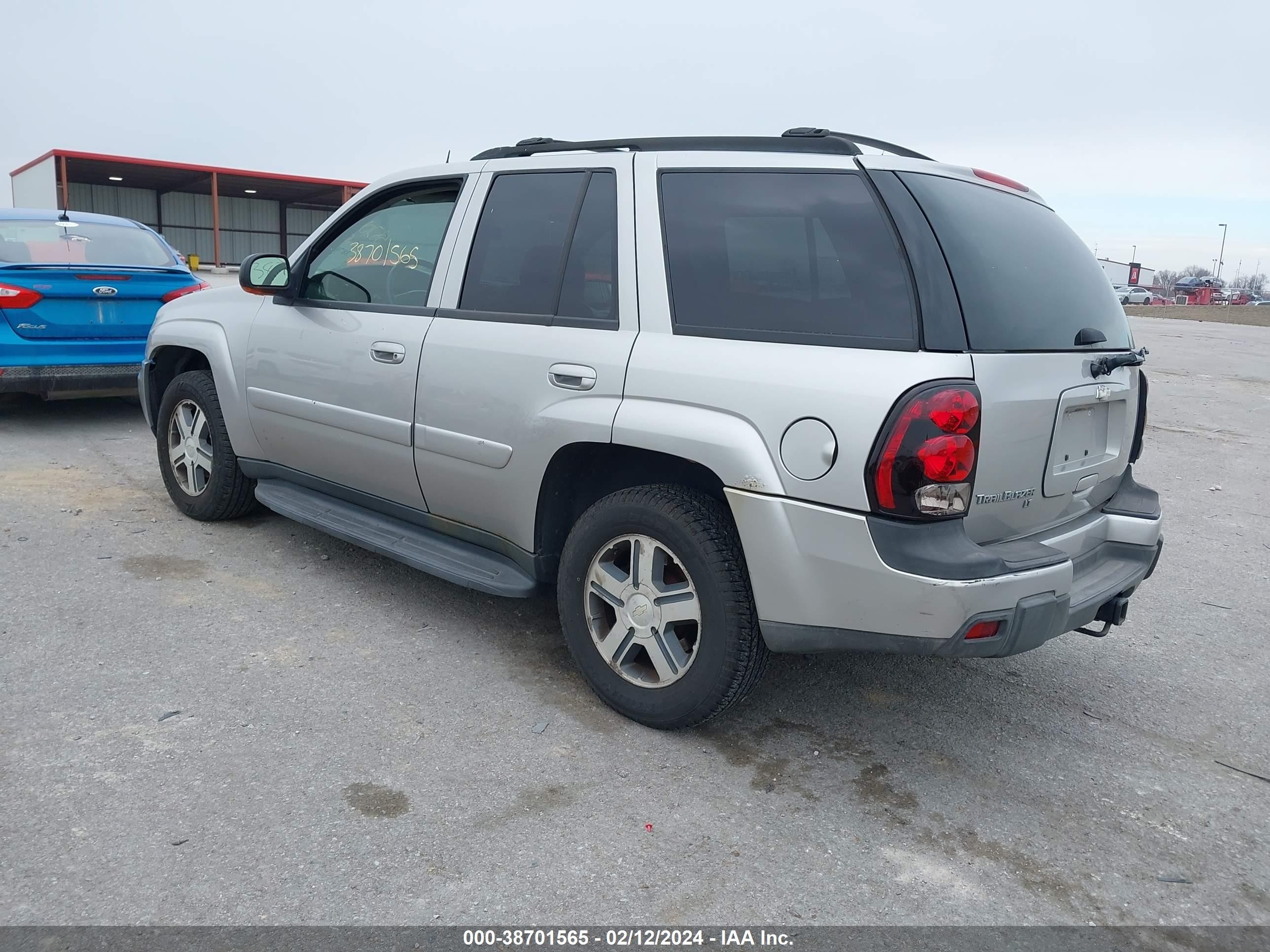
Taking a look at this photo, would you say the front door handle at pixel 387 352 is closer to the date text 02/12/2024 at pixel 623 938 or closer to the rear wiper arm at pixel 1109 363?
the date text 02/12/2024 at pixel 623 938

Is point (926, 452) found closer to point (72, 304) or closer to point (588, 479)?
point (588, 479)

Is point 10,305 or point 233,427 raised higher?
point 10,305

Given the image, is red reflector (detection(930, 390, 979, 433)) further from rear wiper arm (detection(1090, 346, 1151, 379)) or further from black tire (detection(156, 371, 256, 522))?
black tire (detection(156, 371, 256, 522))

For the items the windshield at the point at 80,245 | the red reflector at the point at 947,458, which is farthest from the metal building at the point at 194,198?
the red reflector at the point at 947,458

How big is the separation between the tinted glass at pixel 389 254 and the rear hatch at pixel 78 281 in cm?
368

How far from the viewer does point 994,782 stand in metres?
3.10

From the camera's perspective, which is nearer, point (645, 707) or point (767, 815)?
point (767, 815)

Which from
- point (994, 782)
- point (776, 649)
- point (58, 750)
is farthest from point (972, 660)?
point (58, 750)

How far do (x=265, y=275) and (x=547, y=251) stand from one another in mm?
1572

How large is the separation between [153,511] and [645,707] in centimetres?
359

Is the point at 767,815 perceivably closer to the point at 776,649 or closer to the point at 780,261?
the point at 776,649

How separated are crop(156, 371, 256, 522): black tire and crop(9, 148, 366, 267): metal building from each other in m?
32.9

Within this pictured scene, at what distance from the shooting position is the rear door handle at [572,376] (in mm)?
3316

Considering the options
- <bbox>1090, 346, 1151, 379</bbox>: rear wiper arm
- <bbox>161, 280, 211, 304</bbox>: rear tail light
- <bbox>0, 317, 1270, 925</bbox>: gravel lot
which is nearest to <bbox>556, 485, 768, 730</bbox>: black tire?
<bbox>0, 317, 1270, 925</bbox>: gravel lot
